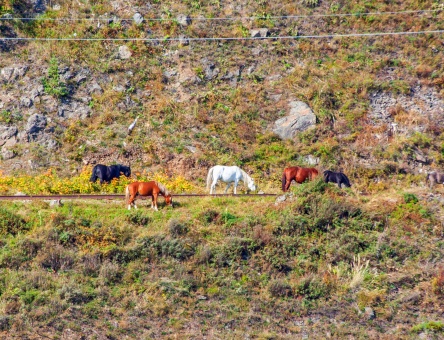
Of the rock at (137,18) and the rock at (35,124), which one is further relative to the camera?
the rock at (137,18)

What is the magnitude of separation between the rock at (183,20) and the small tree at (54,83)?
7829mm

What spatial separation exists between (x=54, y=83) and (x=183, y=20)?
8992 mm

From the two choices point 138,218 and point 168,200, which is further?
point 168,200

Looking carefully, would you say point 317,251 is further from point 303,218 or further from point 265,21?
point 265,21

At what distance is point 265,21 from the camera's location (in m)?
38.6

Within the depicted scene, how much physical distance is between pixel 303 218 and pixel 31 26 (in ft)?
76.2

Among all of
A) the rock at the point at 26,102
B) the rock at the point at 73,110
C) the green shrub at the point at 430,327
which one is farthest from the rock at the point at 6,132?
the green shrub at the point at 430,327

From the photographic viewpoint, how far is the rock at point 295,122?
104ft

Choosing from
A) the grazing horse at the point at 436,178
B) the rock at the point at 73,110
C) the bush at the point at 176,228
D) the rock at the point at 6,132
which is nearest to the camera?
the bush at the point at 176,228

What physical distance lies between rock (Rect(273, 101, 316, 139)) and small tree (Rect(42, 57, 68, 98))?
11180 millimetres

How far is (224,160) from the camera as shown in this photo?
29938 millimetres

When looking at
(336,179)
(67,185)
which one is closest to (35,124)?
(67,185)

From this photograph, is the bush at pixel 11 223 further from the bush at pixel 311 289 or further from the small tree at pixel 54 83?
the small tree at pixel 54 83

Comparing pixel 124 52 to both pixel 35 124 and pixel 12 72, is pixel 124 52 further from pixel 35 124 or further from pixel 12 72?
pixel 35 124
